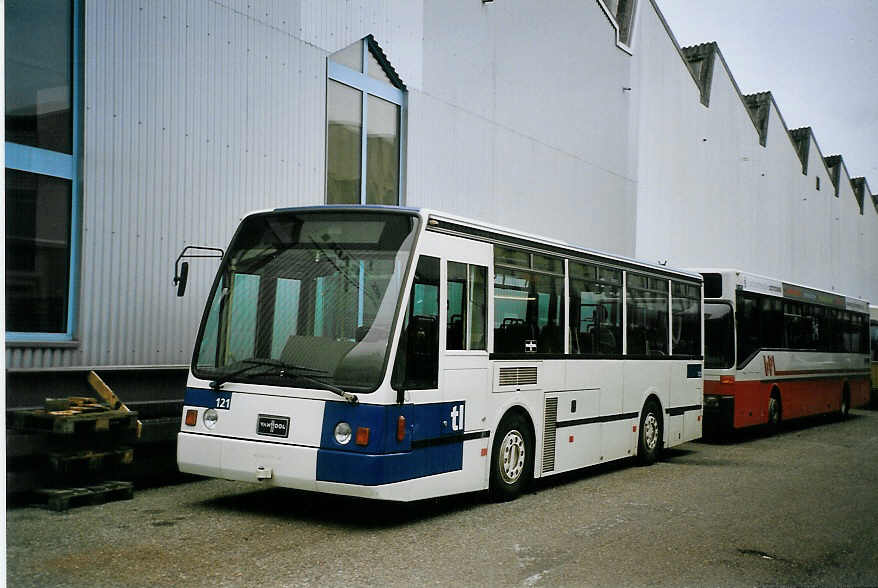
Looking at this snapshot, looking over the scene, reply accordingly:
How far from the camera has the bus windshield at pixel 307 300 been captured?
7.92m

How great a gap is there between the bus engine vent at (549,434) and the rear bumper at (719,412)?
6780 mm

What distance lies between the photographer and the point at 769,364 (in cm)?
1772

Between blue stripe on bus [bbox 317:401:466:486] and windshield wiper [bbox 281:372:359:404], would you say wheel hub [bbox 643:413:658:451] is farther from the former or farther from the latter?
windshield wiper [bbox 281:372:359:404]

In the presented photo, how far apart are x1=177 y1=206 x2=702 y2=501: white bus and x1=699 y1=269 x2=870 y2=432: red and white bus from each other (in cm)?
704

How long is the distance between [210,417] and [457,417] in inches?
86.0

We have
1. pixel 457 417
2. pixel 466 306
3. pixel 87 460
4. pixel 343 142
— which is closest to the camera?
pixel 457 417

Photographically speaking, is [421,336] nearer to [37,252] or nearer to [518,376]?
[518,376]

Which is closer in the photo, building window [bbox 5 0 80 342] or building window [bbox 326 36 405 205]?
building window [bbox 5 0 80 342]

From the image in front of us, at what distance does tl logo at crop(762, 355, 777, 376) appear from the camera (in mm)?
17498

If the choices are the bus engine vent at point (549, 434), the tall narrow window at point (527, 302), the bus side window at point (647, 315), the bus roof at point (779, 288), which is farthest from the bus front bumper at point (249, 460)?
the bus roof at point (779, 288)

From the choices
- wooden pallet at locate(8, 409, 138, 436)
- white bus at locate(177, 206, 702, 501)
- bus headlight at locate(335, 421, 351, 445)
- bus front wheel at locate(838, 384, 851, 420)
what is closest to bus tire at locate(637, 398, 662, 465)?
white bus at locate(177, 206, 702, 501)

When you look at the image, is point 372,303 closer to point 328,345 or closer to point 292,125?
point 328,345

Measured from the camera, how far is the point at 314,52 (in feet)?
46.8

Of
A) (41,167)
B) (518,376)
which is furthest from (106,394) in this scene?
(518,376)
